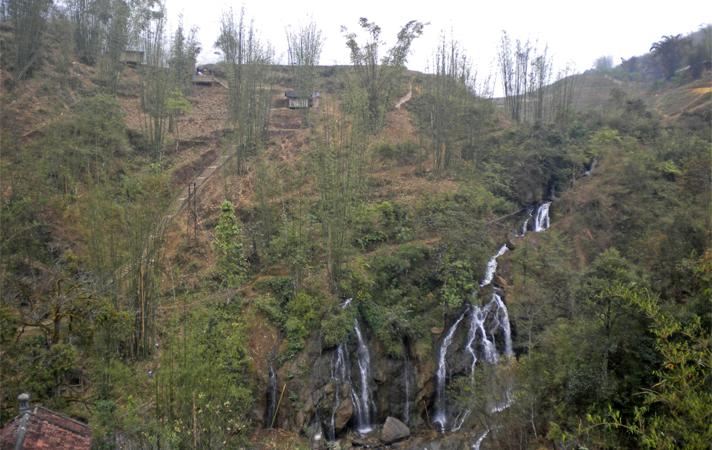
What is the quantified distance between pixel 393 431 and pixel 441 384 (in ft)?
7.80

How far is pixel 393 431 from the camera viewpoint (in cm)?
1421

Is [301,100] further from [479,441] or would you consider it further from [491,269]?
[479,441]

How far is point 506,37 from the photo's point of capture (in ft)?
102

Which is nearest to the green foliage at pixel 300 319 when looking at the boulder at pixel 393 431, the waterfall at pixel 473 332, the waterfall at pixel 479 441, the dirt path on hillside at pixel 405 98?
the boulder at pixel 393 431

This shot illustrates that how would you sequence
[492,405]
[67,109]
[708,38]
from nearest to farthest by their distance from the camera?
[492,405] < [67,109] < [708,38]

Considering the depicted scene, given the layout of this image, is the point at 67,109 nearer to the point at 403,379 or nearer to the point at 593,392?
the point at 403,379

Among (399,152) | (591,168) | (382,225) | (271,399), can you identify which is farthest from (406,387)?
(591,168)

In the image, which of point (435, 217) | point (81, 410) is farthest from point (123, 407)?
point (435, 217)

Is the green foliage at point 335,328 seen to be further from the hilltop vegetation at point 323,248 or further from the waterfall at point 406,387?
the waterfall at point 406,387

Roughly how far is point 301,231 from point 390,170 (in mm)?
9058

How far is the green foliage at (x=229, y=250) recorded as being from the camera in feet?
56.2

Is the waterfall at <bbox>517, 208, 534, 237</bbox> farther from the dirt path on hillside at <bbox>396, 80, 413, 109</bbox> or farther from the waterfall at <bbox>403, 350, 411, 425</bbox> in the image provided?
the dirt path on hillside at <bbox>396, 80, 413, 109</bbox>

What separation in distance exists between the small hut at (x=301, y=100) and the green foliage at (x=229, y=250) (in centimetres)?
1459

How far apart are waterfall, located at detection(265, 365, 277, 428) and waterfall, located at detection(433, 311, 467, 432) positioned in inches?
203
